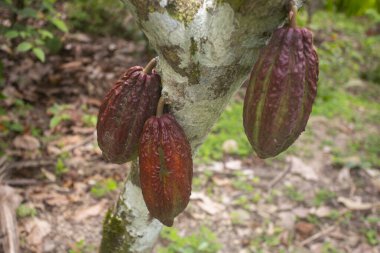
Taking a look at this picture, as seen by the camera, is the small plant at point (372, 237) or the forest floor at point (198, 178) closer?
the forest floor at point (198, 178)

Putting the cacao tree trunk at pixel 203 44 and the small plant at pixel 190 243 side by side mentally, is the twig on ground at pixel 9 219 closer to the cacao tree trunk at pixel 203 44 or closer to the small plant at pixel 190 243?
the small plant at pixel 190 243

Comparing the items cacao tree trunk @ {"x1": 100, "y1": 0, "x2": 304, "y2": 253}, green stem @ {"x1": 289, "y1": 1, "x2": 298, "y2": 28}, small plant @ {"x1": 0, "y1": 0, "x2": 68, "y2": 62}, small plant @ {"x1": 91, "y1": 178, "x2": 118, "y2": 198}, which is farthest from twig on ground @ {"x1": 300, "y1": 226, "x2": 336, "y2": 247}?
green stem @ {"x1": 289, "y1": 1, "x2": 298, "y2": 28}

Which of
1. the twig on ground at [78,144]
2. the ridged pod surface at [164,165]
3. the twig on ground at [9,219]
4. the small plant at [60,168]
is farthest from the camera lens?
the twig on ground at [78,144]

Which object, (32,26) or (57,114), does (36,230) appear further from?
(32,26)

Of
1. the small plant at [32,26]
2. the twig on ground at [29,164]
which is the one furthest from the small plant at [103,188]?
the small plant at [32,26]

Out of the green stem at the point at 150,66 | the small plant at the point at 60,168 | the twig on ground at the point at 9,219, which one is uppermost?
the green stem at the point at 150,66

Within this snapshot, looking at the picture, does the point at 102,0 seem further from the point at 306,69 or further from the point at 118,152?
the point at 306,69

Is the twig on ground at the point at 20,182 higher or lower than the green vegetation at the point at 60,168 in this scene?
higher

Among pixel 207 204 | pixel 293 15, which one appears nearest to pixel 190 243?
pixel 207 204
